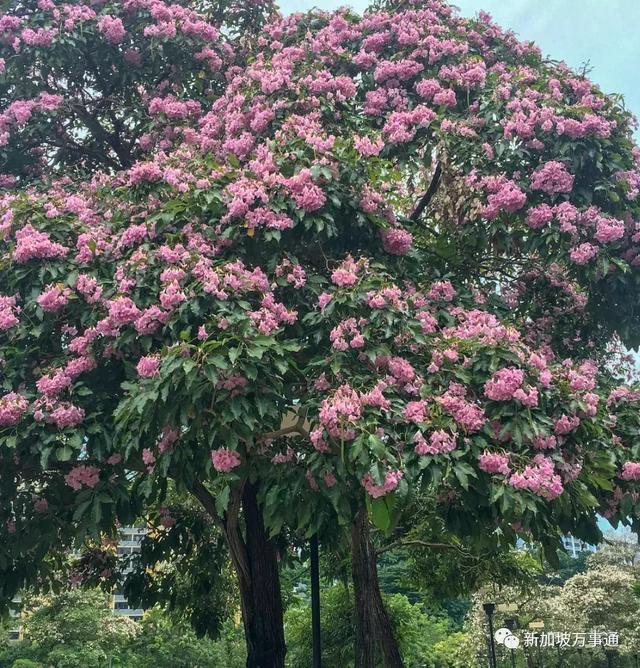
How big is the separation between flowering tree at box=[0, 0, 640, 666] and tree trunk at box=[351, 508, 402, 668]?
1.23m

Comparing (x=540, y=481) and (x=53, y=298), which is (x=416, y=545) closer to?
(x=540, y=481)

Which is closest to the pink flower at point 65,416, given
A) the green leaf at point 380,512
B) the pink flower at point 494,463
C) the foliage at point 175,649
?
the green leaf at point 380,512

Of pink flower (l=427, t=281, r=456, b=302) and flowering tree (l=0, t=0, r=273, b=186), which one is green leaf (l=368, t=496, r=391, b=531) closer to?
pink flower (l=427, t=281, r=456, b=302)

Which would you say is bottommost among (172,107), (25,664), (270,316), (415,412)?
(25,664)

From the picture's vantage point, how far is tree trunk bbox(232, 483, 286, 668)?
6.64 m

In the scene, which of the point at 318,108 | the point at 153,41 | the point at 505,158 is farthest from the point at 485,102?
the point at 153,41

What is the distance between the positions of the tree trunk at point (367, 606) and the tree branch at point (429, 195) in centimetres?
350

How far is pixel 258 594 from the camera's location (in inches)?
268

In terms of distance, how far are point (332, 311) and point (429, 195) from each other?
118 inches

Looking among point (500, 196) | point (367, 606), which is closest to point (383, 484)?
point (500, 196)

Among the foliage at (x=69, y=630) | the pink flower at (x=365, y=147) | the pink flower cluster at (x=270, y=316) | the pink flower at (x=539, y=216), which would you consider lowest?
the foliage at (x=69, y=630)

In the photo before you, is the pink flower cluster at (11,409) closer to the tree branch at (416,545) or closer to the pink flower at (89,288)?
the pink flower at (89,288)

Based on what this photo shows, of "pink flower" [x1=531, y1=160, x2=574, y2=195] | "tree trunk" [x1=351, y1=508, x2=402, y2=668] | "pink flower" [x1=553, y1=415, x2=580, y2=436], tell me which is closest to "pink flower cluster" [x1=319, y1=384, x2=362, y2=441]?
"pink flower" [x1=553, y1=415, x2=580, y2=436]

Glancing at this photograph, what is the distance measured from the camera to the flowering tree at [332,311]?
421 centimetres
